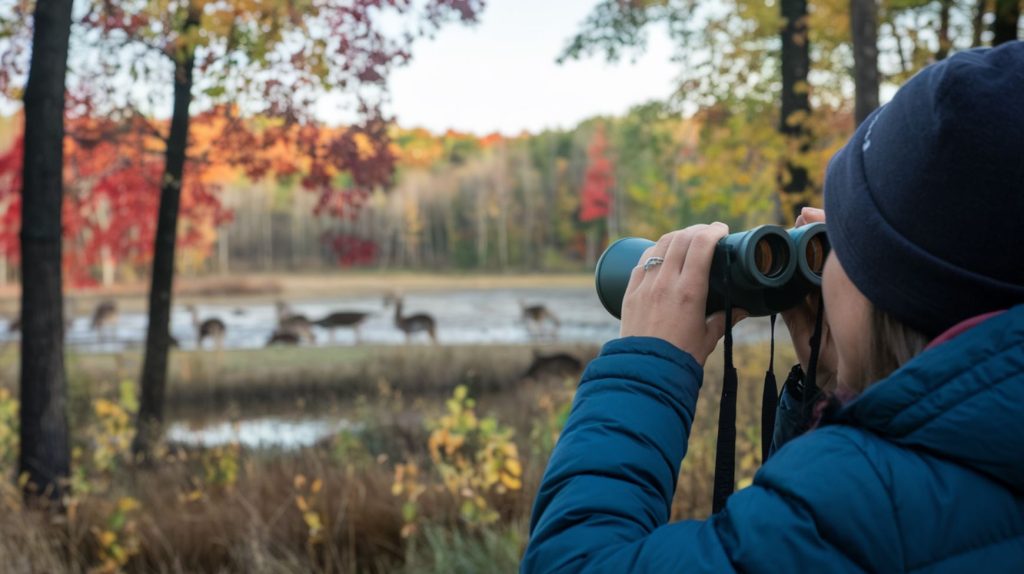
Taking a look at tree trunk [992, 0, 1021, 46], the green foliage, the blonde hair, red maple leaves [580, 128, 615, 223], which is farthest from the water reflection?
red maple leaves [580, 128, 615, 223]

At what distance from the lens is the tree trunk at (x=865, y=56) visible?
5.15 metres

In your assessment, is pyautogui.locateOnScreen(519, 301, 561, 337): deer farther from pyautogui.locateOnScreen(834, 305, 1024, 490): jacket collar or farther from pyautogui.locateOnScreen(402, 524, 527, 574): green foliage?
pyautogui.locateOnScreen(834, 305, 1024, 490): jacket collar

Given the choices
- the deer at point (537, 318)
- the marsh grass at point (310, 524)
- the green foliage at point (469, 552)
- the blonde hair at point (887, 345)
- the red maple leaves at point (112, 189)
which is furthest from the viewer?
the deer at point (537, 318)

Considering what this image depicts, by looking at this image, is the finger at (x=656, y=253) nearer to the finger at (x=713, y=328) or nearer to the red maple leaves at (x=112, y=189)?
the finger at (x=713, y=328)

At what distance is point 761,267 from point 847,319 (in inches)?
9.3

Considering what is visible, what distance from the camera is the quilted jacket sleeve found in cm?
82

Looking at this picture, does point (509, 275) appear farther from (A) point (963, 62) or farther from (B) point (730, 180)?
(A) point (963, 62)

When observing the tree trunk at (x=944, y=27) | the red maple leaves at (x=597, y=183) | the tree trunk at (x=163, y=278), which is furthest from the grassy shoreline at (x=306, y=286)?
the tree trunk at (x=944, y=27)

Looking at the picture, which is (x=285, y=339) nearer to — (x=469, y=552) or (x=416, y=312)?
(x=416, y=312)

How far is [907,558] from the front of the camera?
805mm

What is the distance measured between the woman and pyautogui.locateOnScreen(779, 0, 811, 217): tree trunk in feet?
22.1

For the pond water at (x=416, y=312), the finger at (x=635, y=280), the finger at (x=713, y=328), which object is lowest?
the pond water at (x=416, y=312)

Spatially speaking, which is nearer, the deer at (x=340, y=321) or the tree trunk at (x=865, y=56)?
the tree trunk at (x=865, y=56)

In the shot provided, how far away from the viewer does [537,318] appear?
22781 mm
